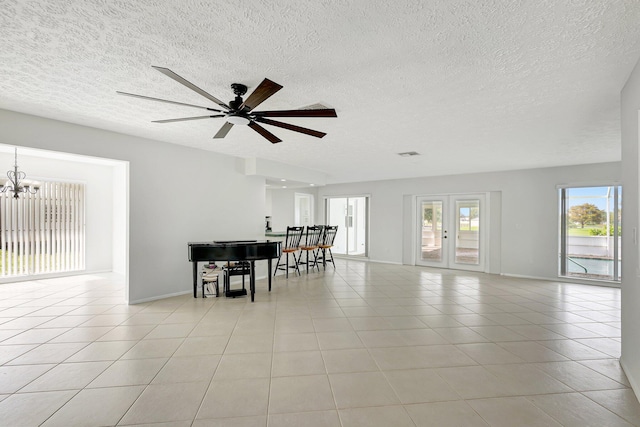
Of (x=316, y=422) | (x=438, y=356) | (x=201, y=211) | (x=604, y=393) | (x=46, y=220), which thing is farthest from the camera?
(x=46, y=220)

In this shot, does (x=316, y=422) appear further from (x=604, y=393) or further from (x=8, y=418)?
(x=604, y=393)

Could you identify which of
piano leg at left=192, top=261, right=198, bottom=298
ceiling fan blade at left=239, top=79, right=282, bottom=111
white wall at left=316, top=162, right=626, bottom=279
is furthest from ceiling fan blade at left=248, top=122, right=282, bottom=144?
white wall at left=316, top=162, right=626, bottom=279

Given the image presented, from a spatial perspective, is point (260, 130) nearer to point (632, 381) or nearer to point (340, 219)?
point (632, 381)

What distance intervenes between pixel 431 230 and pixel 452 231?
0.56 metres

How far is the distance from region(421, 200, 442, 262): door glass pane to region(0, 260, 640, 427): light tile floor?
323 cm

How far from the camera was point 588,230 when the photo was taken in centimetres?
640

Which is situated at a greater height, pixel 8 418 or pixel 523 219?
pixel 523 219

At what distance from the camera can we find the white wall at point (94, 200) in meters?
6.48

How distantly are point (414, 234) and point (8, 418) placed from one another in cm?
805

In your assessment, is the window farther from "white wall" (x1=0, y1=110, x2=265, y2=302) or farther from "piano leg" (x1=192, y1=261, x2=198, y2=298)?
"piano leg" (x1=192, y1=261, x2=198, y2=298)

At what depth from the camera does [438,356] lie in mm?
2881

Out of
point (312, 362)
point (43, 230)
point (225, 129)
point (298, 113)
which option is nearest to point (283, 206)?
point (43, 230)

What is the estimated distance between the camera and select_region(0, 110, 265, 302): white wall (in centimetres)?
385

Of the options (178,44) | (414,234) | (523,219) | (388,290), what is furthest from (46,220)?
(523,219)
